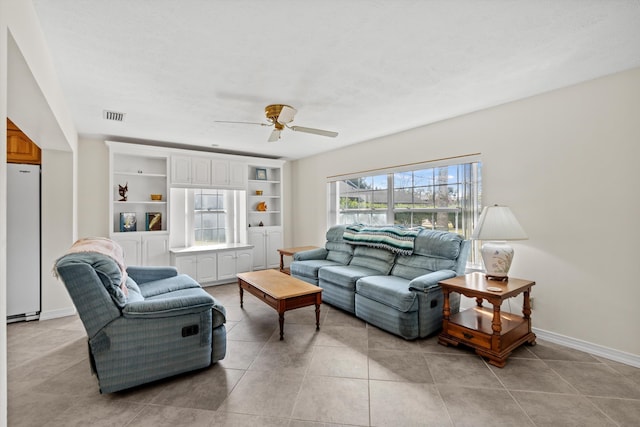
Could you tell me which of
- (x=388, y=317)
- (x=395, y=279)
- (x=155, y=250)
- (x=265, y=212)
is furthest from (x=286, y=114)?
(x=265, y=212)

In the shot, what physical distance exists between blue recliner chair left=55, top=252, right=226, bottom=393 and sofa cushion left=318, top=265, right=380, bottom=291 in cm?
162

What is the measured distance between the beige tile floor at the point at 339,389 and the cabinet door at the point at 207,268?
2.09m

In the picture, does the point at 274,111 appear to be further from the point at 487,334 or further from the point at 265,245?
the point at 265,245

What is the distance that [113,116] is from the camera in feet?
11.3

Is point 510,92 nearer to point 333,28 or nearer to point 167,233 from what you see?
point 333,28

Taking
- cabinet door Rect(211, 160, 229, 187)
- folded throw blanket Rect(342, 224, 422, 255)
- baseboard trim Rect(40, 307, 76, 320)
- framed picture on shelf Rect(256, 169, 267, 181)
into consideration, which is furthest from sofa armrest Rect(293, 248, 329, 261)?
baseboard trim Rect(40, 307, 76, 320)

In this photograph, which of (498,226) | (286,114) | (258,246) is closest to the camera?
(498,226)

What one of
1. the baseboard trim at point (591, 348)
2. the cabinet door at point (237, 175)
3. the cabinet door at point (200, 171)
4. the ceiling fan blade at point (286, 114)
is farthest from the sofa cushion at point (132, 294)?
the baseboard trim at point (591, 348)

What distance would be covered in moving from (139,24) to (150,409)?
2.44 meters

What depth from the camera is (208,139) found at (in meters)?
4.62

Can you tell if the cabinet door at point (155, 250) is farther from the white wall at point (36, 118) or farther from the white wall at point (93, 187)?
the white wall at point (36, 118)

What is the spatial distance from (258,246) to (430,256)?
136 inches

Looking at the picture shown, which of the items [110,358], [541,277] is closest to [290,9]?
[110,358]

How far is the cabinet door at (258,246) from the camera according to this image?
5.75 metres
